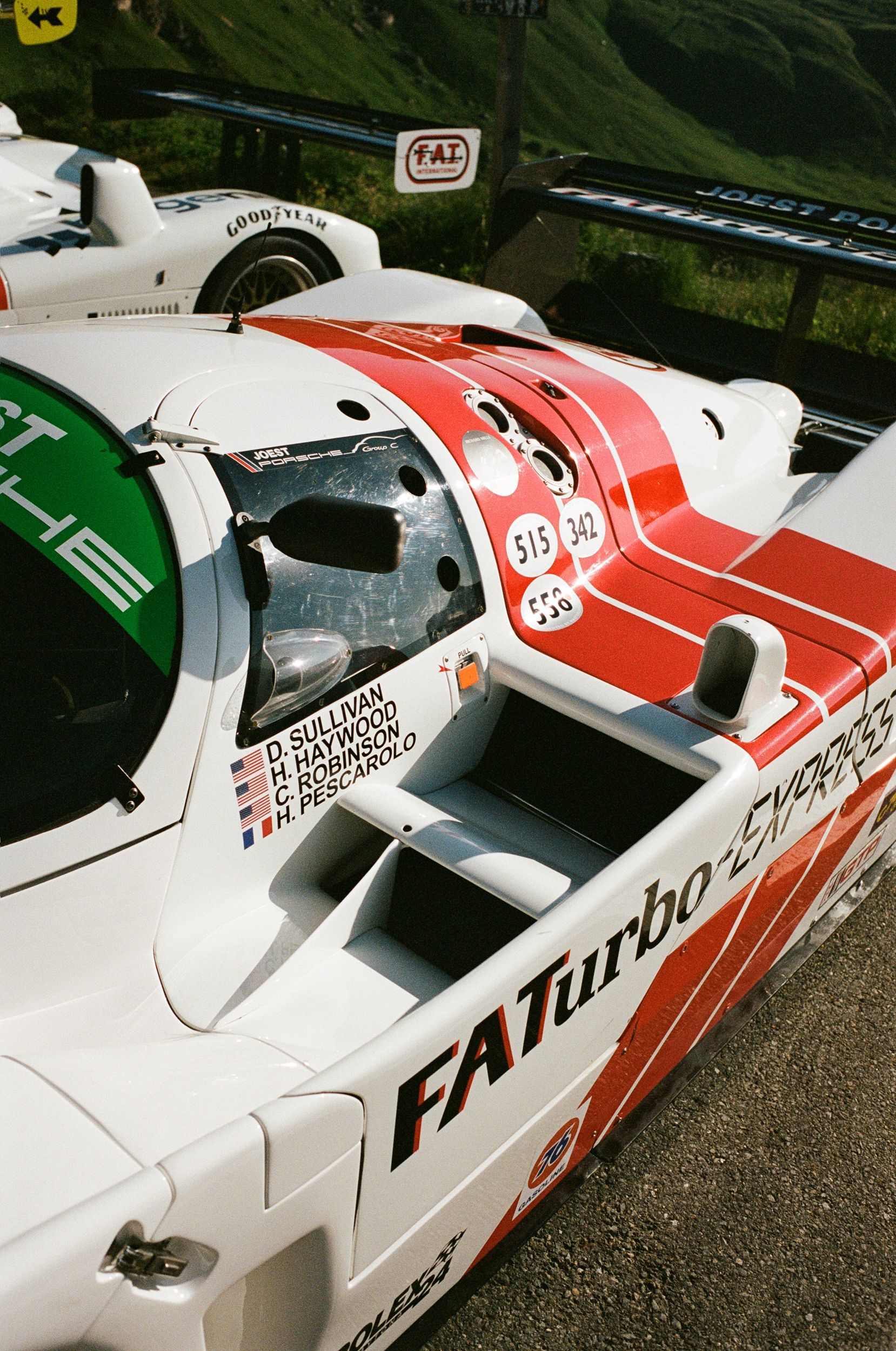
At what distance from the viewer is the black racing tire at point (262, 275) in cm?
471

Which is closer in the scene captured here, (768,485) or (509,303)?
(768,485)

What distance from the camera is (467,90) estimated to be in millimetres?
37812

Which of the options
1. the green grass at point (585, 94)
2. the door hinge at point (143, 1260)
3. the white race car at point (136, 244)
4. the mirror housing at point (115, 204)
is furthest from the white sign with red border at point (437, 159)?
the door hinge at point (143, 1260)

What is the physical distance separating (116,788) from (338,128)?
565 cm

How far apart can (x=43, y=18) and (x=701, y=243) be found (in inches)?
130

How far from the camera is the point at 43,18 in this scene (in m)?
5.29

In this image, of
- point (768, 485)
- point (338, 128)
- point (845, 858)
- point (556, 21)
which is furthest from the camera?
point (556, 21)

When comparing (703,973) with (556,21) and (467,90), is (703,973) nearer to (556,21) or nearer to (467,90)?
(467,90)

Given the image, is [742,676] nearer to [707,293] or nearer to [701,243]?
[701,243]

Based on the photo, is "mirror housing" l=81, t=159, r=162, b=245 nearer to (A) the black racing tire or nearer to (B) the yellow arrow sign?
(A) the black racing tire

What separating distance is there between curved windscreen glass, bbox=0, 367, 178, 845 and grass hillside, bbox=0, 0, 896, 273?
10.1 m

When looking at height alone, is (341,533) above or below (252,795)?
above

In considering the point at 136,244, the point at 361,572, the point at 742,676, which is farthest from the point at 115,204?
the point at 742,676

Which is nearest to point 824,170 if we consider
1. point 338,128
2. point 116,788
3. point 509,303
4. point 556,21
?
point 556,21
